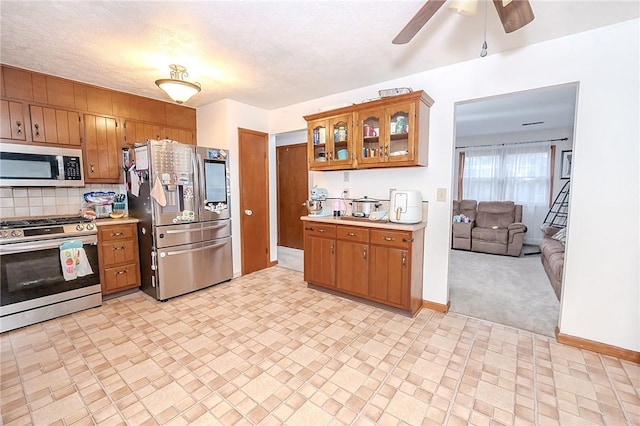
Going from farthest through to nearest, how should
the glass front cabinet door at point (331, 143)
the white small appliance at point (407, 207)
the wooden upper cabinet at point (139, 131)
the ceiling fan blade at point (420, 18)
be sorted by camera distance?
the wooden upper cabinet at point (139, 131)
the glass front cabinet door at point (331, 143)
the white small appliance at point (407, 207)
the ceiling fan blade at point (420, 18)

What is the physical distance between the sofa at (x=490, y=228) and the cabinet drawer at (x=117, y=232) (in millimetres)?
5468

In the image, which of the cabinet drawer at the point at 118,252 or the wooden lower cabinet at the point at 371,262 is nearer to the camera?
the wooden lower cabinet at the point at 371,262

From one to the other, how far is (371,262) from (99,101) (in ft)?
11.7

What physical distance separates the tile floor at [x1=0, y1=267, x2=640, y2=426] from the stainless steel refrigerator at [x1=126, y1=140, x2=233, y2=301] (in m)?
0.51

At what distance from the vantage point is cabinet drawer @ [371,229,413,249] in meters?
2.66

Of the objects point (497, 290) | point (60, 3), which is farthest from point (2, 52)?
point (497, 290)

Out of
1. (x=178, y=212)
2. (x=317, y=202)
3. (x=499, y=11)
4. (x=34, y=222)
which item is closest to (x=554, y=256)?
(x=317, y=202)

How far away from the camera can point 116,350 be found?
221cm

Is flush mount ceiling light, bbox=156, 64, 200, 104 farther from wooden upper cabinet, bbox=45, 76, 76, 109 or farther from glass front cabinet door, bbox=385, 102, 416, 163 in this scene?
glass front cabinet door, bbox=385, 102, 416, 163

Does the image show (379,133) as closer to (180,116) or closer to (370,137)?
(370,137)

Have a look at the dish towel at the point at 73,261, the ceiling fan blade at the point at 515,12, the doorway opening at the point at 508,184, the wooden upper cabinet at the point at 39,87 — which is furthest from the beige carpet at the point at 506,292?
the wooden upper cabinet at the point at 39,87

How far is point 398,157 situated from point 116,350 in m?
2.91

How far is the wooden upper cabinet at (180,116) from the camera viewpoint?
3.89m

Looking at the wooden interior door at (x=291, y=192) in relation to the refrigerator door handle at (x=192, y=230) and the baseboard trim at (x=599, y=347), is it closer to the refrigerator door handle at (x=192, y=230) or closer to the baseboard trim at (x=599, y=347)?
the refrigerator door handle at (x=192, y=230)
